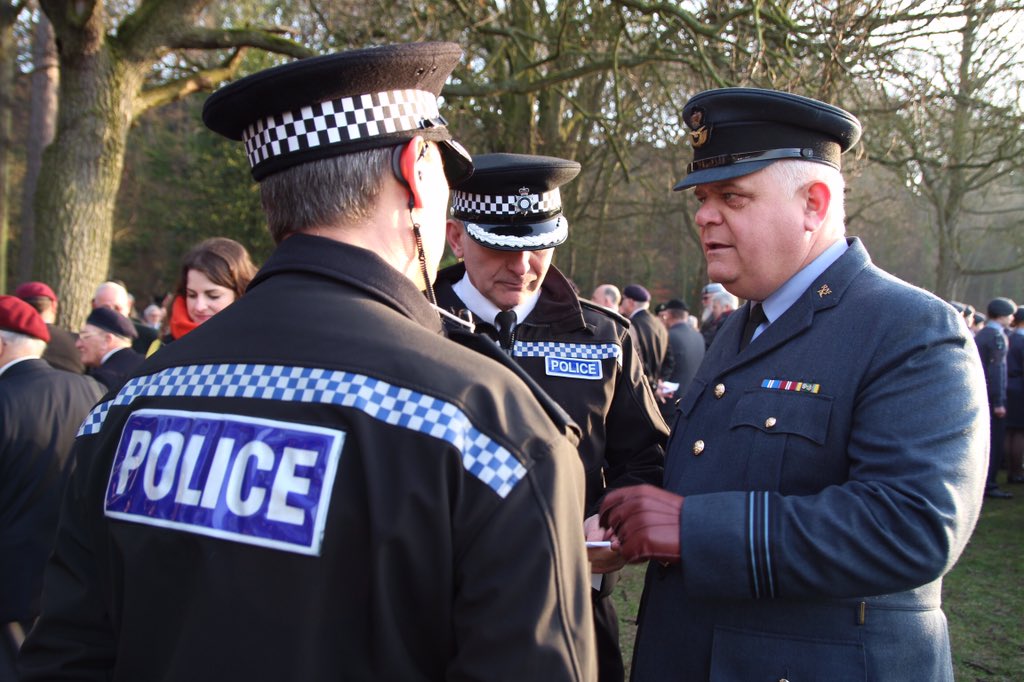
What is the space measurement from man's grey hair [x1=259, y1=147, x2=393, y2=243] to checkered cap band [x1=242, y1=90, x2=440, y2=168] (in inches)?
1.3

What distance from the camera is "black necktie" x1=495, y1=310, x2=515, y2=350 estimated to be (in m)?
2.85

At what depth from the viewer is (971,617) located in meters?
5.09

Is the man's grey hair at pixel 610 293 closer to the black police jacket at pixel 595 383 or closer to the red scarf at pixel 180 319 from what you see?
the red scarf at pixel 180 319

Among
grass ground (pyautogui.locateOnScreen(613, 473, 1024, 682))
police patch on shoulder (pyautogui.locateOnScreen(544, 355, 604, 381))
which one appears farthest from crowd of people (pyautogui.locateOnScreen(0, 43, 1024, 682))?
grass ground (pyautogui.locateOnScreen(613, 473, 1024, 682))

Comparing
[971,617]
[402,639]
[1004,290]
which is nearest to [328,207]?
[402,639]

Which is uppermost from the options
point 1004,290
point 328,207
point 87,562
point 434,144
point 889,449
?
point 1004,290

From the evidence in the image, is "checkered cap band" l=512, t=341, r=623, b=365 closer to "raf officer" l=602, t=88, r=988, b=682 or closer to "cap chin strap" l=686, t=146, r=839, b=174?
"raf officer" l=602, t=88, r=988, b=682

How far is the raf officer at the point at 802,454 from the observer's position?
1548 mm

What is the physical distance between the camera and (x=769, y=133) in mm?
1872

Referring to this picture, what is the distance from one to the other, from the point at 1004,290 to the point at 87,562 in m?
42.3

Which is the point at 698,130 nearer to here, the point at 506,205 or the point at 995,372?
the point at 506,205

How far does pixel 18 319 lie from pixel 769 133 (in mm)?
3425

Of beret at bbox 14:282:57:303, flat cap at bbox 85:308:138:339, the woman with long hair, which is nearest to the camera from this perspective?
the woman with long hair

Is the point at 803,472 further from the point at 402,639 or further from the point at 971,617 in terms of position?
the point at 971,617
